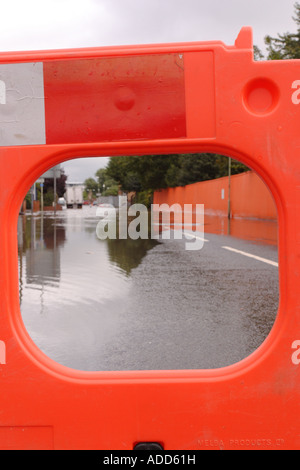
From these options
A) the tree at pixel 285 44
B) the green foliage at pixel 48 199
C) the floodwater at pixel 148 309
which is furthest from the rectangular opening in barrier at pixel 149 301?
the green foliage at pixel 48 199

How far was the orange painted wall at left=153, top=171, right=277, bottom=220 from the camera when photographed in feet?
86.7

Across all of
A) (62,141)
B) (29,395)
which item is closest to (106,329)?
(29,395)

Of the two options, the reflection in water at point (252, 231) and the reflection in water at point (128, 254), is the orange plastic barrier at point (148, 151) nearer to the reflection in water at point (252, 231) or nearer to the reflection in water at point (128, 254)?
the reflection in water at point (128, 254)

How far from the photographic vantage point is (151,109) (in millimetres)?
1892

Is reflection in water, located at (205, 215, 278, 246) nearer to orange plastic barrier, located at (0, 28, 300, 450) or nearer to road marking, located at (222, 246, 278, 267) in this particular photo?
road marking, located at (222, 246, 278, 267)

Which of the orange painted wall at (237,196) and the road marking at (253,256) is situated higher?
the orange painted wall at (237,196)

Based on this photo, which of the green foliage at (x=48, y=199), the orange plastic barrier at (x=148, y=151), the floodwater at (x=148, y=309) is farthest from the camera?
the green foliage at (x=48, y=199)

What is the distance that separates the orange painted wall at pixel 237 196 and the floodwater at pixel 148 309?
10359mm

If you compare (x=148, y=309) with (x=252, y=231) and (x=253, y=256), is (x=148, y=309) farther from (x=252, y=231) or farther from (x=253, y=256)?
(x=252, y=231)

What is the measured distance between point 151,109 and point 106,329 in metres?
3.15

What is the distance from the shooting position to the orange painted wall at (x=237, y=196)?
26.4m

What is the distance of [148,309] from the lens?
5566mm

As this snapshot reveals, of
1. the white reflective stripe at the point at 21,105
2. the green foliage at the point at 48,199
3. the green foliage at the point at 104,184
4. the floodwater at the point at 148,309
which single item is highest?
the green foliage at the point at 104,184

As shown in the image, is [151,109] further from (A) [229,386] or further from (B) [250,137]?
(A) [229,386]
